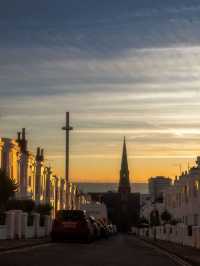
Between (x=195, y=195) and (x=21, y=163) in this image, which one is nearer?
(x=21, y=163)

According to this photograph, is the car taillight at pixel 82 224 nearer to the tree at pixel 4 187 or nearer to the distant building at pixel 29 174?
the tree at pixel 4 187

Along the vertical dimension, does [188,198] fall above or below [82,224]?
above

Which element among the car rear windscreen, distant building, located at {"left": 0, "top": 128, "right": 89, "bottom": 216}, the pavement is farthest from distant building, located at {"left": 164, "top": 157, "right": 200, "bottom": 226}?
the car rear windscreen

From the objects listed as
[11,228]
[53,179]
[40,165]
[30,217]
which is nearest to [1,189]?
[30,217]

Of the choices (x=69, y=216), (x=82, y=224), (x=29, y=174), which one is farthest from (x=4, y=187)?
(x=29, y=174)

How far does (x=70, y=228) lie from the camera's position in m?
34.2

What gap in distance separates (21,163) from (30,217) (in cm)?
2655

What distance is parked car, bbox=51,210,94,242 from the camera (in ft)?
111

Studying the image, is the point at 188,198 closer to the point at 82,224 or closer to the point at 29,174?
the point at 29,174

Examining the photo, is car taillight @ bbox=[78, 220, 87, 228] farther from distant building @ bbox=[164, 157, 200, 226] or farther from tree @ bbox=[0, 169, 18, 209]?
distant building @ bbox=[164, 157, 200, 226]

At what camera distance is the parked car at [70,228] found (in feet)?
111

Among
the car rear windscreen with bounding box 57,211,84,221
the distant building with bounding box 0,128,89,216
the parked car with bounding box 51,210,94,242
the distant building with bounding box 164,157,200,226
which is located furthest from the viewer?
the distant building with bounding box 164,157,200,226

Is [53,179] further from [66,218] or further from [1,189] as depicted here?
[66,218]

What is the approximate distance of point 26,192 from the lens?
68.6m
